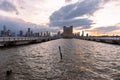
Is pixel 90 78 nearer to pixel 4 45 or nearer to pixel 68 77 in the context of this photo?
pixel 68 77

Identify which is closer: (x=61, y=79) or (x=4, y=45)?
(x=61, y=79)

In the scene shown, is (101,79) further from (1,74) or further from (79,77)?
(1,74)

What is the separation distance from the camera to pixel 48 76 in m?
18.6

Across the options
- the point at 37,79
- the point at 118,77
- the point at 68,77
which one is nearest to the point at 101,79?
the point at 118,77

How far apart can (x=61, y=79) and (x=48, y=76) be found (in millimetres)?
1844

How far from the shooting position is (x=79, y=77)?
18328 mm

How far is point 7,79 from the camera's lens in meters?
16.6

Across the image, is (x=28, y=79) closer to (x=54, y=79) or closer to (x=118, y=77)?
(x=54, y=79)

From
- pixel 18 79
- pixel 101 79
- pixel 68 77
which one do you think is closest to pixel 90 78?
pixel 101 79

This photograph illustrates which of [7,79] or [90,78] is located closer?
[7,79]

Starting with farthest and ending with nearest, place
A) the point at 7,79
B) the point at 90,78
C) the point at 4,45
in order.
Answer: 1. the point at 4,45
2. the point at 90,78
3. the point at 7,79

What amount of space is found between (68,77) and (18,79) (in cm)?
526

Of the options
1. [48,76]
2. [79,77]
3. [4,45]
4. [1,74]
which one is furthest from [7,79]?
[4,45]

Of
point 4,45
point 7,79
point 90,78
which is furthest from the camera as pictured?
point 4,45
